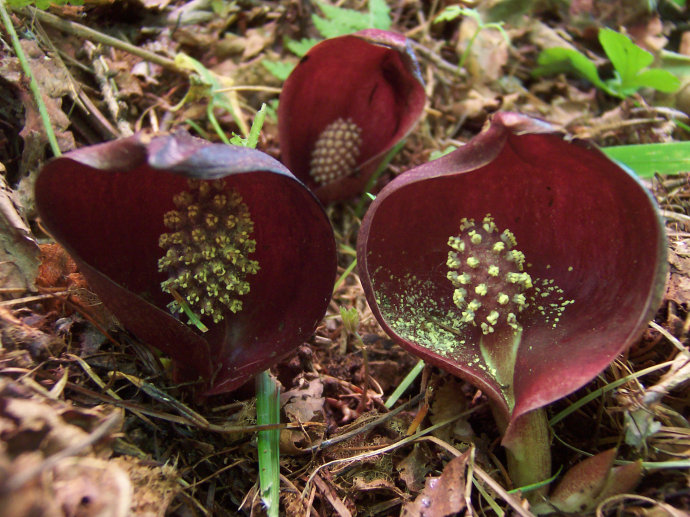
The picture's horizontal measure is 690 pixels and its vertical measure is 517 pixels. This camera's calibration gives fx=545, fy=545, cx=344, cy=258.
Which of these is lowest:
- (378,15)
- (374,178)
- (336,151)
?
(374,178)

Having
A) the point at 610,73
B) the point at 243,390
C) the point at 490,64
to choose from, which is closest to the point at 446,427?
the point at 243,390

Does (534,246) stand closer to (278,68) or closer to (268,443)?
(268,443)

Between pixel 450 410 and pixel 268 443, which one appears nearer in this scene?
pixel 268 443

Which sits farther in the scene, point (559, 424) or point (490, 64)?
point (490, 64)

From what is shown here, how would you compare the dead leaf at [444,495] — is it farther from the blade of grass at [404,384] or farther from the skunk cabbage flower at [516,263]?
the blade of grass at [404,384]

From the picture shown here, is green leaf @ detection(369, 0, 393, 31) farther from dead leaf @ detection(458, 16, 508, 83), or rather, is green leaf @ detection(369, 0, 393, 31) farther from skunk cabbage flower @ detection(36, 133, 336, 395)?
skunk cabbage flower @ detection(36, 133, 336, 395)

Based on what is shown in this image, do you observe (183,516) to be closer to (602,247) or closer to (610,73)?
(602,247)

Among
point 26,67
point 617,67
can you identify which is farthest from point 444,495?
point 617,67
